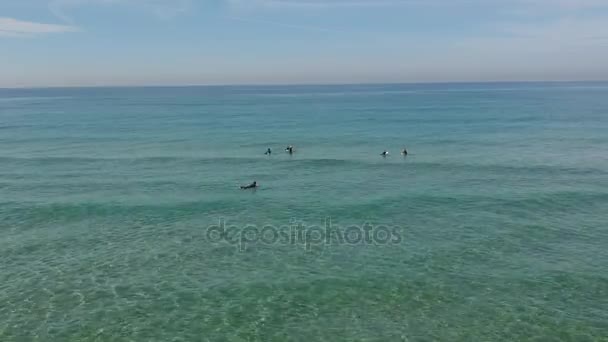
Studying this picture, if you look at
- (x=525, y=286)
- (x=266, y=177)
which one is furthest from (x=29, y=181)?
(x=525, y=286)

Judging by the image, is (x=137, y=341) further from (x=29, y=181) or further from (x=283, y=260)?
(x=29, y=181)

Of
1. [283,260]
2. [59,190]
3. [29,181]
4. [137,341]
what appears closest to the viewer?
[137,341]

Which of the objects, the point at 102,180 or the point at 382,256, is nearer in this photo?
the point at 382,256

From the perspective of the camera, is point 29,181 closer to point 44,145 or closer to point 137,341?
point 44,145

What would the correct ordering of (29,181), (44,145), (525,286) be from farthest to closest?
(44,145) → (29,181) → (525,286)

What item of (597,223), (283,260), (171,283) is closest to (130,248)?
(171,283)

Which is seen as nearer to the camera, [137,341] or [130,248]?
[137,341]
